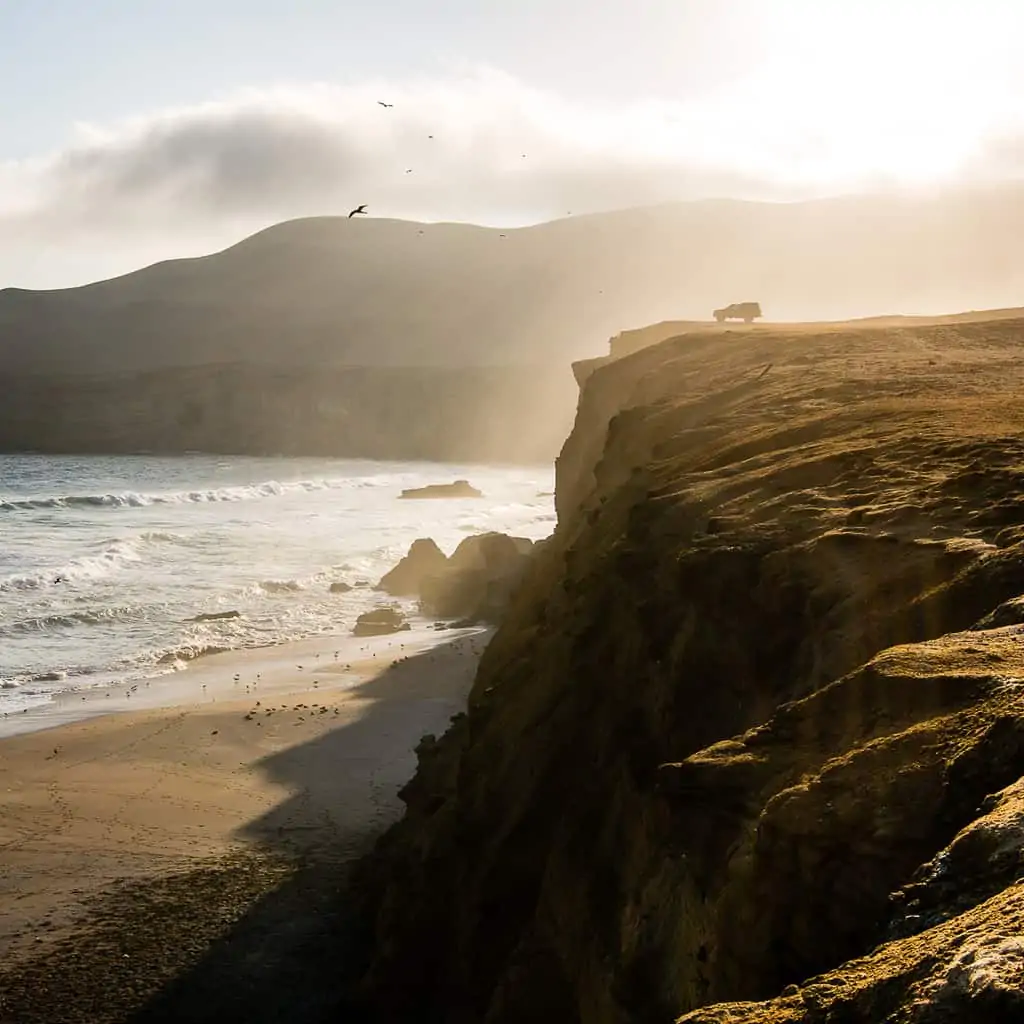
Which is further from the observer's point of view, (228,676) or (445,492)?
(445,492)

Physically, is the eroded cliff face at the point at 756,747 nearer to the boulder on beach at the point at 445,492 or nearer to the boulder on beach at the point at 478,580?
the boulder on beach at the point at 478,580

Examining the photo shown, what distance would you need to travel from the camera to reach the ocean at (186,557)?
31.9 m

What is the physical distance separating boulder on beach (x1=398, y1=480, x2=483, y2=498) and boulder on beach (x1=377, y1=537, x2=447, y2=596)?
37.9 m

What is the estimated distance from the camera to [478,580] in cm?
3822

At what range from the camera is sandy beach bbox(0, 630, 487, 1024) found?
14.8 meters

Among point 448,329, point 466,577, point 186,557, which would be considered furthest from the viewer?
point 448,329

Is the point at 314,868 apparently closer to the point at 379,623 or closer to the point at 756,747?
the point at 756,747

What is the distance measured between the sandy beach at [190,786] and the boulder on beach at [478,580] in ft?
19.6

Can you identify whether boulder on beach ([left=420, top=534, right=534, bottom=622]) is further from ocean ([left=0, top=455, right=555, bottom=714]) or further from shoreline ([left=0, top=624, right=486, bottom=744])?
shoreline ([left=0, top=624, right=486, bottom=744])

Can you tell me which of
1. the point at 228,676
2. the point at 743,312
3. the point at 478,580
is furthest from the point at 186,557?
the point at 743,312

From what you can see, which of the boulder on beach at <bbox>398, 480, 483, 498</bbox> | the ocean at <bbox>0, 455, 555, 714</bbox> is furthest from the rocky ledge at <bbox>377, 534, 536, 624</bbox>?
the boulder on beach at <bbox>398, 480, 483, 498</bbox>

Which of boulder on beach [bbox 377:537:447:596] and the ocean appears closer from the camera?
the ocean

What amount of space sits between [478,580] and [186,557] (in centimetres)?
1479

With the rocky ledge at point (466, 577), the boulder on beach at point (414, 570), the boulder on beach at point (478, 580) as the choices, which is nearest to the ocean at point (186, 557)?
the boulder on beach at point (414, 570)
